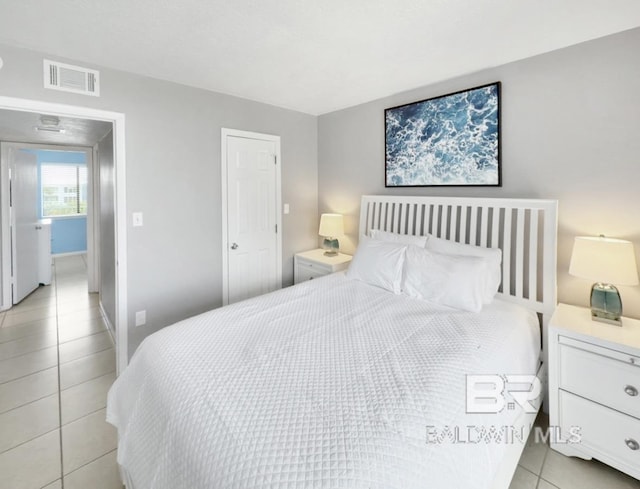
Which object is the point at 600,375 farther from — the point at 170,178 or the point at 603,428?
the point at 170,178

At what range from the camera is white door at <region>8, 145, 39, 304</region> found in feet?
13.4

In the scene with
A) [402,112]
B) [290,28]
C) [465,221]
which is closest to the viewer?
[290,28]

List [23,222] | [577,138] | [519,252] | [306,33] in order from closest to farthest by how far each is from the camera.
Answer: [306,33]
[577,138]
[519,252]
[23,222]

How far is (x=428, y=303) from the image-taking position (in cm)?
218

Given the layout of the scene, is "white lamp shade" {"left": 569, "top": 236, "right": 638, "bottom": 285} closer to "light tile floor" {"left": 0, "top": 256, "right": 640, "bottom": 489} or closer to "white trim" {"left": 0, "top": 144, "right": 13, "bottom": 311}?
"light tile floor" {"left": 0, "top": 256, "right": 640, "bottom": 489}

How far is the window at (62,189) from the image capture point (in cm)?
695

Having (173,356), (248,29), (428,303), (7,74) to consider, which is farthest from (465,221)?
(7,74)

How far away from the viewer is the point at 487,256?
2.25 metres

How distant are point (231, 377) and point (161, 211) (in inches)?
75.9

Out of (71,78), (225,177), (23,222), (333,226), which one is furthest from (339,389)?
(23,222)

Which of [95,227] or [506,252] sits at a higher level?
[95,227]

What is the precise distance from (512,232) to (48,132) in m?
4.57

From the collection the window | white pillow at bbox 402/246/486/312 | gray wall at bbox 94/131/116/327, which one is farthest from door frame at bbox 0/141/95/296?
white pillow at bbox 402/246/486/312

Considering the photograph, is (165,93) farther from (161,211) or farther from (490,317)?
(490,317)
